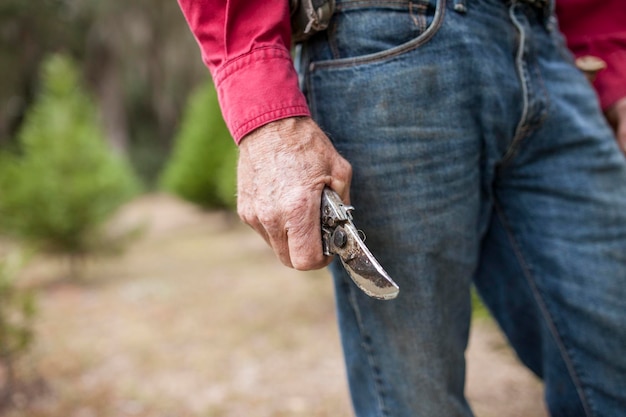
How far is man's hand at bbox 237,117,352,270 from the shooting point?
0.90m

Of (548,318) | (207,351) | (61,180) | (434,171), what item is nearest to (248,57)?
(434,171)

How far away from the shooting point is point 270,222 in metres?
0.91

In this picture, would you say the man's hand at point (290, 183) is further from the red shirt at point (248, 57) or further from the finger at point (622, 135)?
the finger at point (622, 135)

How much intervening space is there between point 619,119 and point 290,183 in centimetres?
91

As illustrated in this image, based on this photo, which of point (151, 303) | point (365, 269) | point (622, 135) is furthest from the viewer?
point (151, 303)

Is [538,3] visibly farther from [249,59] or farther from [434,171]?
[249,59]

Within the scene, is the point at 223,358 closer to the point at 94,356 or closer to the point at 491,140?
the point at 94,356

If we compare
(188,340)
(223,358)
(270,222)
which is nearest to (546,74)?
(270,222)

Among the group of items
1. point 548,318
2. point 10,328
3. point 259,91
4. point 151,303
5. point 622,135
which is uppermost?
point 259,91

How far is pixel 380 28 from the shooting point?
3.34 feet

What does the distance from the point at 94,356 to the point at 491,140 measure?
3.57m

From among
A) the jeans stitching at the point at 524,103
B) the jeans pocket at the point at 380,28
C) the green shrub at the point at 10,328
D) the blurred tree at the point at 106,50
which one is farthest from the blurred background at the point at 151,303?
the blurred tree at the point at 106,50

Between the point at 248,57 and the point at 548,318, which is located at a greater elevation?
the point at 248,57

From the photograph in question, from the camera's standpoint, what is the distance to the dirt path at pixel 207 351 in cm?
299
